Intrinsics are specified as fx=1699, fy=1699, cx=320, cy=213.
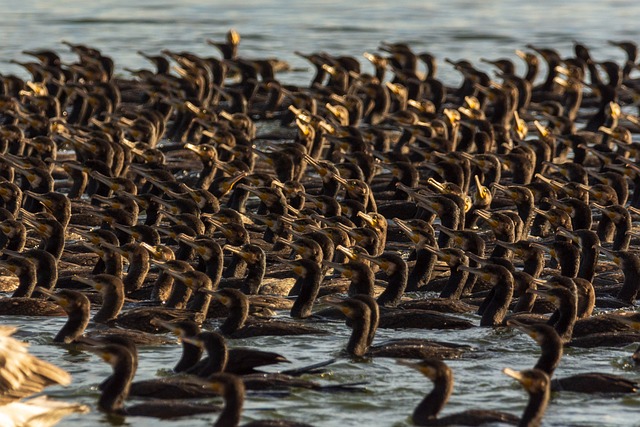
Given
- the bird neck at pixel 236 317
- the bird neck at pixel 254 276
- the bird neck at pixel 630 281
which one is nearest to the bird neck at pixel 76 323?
the bird neck at pixel 236 317

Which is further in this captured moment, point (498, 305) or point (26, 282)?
point (26, 282)

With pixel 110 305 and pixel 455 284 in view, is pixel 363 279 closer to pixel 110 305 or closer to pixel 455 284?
pixel 455 284

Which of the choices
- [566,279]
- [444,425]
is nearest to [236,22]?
[566,279]

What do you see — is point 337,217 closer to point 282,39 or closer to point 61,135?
point 61,135

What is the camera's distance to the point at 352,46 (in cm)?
4094

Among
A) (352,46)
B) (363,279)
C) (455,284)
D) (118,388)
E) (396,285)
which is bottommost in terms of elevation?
(352,46)

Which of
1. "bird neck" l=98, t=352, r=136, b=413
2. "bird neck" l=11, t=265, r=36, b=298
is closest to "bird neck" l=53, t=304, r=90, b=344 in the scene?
"bird neck" l=11, t=265, r=36, b=298

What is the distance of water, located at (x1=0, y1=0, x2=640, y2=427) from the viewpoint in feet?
39.8

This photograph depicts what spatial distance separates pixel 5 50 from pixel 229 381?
28600mm

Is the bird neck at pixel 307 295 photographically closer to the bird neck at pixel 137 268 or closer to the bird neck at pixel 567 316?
the bird neck at pixel 137 268

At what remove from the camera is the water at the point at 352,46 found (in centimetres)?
1213

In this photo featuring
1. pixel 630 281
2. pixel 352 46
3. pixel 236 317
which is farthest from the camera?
pixel 352 46

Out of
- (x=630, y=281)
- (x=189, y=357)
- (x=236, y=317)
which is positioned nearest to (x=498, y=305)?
(x=630, y=281)

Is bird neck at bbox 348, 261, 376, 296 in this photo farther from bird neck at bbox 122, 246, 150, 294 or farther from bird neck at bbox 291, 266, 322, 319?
bird neck at bbox 122, 246, 150, 294
